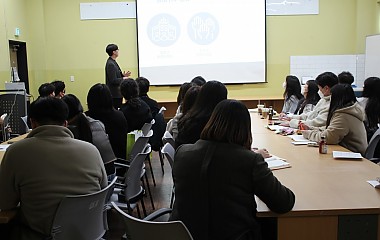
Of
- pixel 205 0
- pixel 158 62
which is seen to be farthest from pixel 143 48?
pixel 205 0

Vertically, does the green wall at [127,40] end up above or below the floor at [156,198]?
above

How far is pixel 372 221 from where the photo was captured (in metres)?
2.00

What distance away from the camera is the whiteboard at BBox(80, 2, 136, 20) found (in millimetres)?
8414

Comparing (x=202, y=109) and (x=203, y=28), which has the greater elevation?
(x=203, y=28)

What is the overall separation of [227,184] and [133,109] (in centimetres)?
289

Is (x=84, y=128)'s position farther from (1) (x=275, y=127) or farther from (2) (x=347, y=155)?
(1) (x=275, y=127)

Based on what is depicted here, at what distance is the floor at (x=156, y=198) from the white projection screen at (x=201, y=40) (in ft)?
8.60

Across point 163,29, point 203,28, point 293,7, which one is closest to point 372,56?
point 293,7

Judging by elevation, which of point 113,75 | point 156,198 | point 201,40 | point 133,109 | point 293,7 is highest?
point 293,7

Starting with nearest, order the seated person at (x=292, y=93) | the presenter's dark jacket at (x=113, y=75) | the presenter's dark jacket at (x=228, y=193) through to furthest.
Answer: the presenter's dark jacket at (x=228, y=193) → the seated person at (x=292, y=93) → the presenter's dark jacket at (x=113, y=75)

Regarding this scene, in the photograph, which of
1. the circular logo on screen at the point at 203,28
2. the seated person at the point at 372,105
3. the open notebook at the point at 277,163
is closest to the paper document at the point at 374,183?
the open notebook at the point at 277,163

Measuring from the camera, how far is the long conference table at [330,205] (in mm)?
1992

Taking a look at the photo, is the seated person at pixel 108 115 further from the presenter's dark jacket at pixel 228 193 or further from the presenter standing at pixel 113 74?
the presenter standing at pixel 113 74

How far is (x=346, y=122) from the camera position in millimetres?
3471
